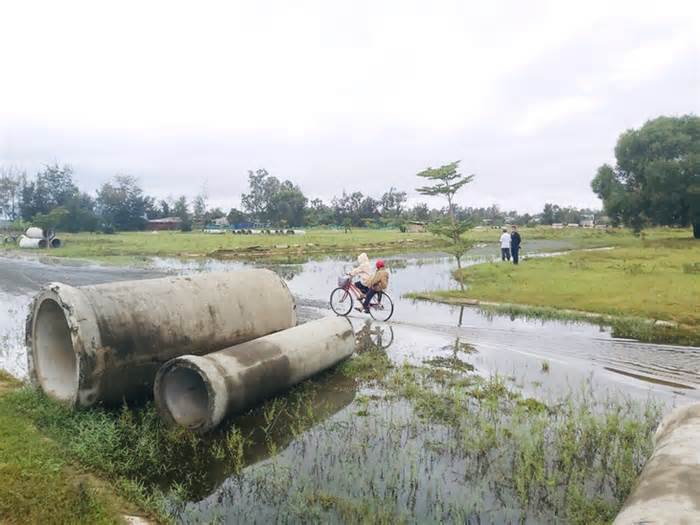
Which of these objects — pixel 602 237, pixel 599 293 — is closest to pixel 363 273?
pixel 599 293

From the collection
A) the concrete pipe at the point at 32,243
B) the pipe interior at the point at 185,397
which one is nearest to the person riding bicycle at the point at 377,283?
the pipe interior at the point at 185,397

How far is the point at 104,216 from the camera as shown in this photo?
75938mm

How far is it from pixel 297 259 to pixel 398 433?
26706 mm

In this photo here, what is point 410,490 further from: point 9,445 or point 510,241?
point 510,241

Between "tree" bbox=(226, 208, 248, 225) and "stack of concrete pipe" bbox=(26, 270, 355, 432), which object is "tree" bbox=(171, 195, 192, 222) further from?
"stack of concrete pipe" bbox=(26, 270, 355, 432)

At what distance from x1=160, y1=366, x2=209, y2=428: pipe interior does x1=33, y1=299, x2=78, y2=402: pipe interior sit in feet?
4.42

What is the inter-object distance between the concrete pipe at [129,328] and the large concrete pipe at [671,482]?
5.80 metres

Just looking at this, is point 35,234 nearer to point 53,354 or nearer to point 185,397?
point 53,354

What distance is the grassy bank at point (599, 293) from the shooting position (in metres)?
12.7

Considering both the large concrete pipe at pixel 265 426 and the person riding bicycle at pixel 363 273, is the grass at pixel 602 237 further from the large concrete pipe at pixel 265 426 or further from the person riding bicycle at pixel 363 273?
the large concrete pipe at pixel 265 426

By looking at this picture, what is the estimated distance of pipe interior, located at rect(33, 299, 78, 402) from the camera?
7293 mm

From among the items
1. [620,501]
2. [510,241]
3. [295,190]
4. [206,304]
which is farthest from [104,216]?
[620,501]

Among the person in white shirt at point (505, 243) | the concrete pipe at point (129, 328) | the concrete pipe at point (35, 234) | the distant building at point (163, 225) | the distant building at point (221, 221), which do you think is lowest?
the concrete pipe at point (129, 328)

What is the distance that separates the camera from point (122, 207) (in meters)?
77.2
